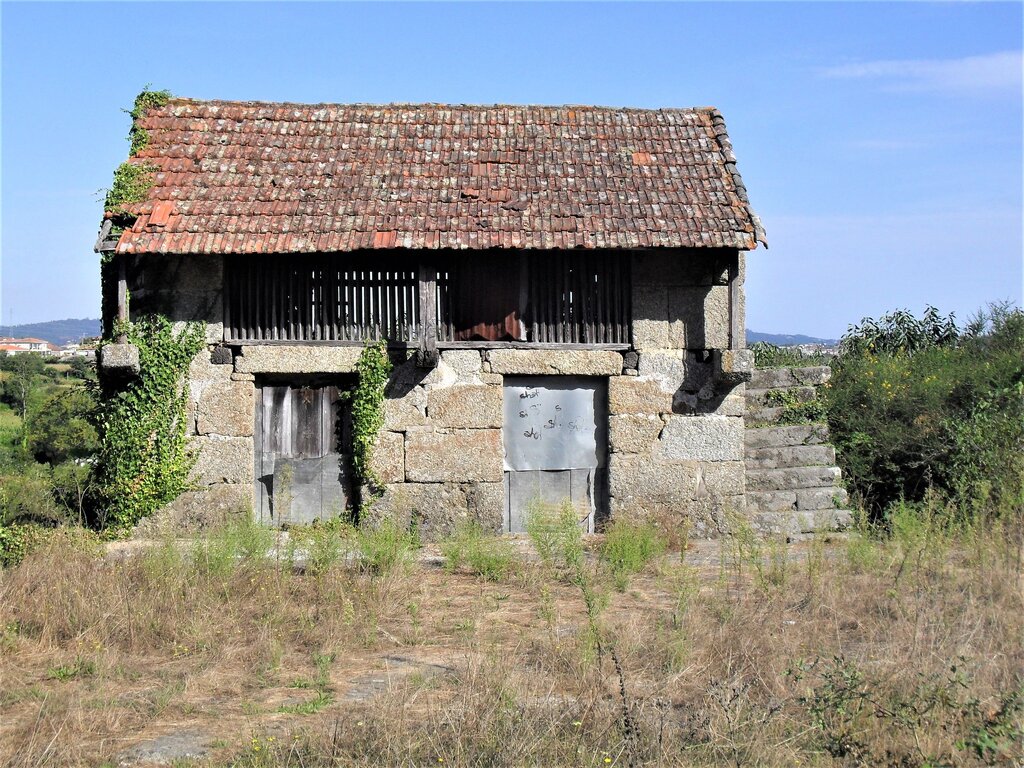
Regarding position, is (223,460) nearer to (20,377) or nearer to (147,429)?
(147,429)

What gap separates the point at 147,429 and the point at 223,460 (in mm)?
841

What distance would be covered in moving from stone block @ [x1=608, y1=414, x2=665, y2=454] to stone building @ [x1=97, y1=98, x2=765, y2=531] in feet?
0.07

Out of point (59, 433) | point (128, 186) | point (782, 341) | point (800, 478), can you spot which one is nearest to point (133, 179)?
point (128, 186)

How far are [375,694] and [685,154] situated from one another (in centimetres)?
818

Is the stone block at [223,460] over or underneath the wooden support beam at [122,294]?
underneath

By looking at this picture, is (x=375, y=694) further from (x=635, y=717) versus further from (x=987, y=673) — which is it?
(x=987, y=673)

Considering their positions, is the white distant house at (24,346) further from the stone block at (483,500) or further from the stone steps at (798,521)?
the stone steps at (798,521)

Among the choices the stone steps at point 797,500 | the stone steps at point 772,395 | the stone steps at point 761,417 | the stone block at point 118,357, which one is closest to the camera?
the stone block at point 118,357

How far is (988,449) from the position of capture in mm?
12438

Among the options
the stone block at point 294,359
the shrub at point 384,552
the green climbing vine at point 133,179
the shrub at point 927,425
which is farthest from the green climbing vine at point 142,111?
the shrub at point 927,425

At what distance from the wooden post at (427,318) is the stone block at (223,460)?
6.86ft

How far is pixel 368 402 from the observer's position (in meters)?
11.2

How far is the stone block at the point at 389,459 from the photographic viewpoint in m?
11.3

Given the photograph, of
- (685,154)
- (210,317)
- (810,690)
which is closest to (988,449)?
(685,154)
